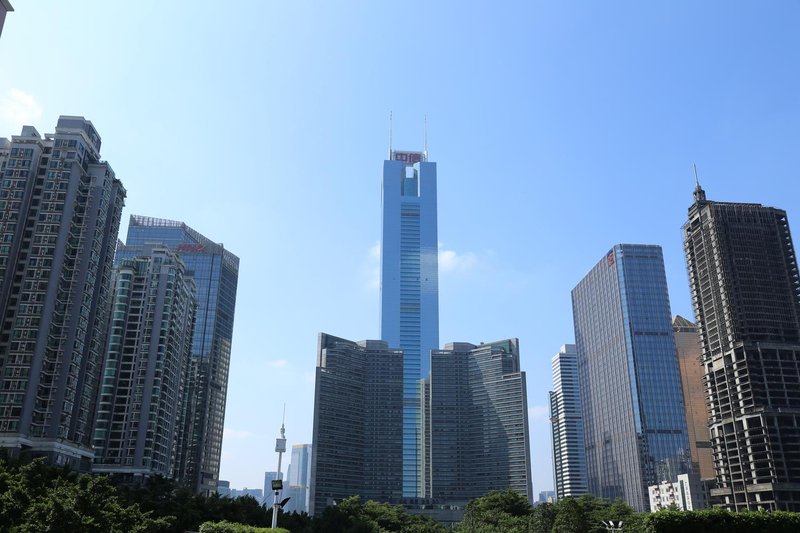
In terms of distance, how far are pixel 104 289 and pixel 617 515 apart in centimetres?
10775

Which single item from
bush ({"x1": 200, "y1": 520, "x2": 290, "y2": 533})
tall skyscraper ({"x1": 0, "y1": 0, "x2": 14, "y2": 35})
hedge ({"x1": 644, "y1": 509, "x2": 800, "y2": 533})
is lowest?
bush ({"x1": 200, "y1": 520, "x2": 290, "y2": 533})

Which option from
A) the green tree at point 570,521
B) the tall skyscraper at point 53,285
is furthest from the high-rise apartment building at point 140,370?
the green tree at point 570,521

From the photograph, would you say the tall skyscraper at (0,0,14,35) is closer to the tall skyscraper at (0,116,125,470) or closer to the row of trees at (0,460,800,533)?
the row of trees at (0,460,800,533)

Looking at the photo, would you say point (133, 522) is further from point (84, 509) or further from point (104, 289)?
point (104, 289)

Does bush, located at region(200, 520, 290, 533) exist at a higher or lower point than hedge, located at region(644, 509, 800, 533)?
lower

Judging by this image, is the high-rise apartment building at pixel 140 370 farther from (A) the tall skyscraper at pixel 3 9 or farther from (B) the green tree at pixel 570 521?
(A) the tall skyscraper at pixel 3 9

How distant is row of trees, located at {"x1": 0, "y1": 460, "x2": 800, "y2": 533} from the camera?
54.4 meters

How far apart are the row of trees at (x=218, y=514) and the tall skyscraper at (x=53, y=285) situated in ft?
90.1

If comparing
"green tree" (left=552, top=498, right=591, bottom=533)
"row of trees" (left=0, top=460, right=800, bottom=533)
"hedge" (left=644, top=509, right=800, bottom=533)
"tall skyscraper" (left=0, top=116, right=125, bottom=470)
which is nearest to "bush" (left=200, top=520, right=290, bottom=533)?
"row of trees" (left=0, top=460, right=800, bottom=533)

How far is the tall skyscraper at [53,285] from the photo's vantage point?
371ft

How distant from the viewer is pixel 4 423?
109m

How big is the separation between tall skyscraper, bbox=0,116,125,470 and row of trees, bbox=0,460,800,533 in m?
27.5

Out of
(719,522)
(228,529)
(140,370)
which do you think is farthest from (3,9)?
(140,370)

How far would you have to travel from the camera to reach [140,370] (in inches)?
6260
